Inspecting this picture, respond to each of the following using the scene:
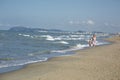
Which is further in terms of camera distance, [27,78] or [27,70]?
[27,70]

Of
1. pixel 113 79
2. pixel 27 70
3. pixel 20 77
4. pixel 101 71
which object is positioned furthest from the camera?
pixel 27 70

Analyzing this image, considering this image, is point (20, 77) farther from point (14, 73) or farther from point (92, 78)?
point (92, 78)

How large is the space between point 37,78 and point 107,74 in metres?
3.11

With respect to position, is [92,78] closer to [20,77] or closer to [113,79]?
[113,79]

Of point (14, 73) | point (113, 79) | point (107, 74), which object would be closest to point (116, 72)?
point (107, 74)

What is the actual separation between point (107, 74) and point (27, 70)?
4132mm

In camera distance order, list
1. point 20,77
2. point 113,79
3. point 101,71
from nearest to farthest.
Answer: point 113,79
point 20,77
point 101,71

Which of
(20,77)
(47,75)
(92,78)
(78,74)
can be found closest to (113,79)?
(92,78)

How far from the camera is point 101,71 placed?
12430mm

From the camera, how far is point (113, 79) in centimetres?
1062

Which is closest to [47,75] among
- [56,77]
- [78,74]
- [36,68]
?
[56,77]

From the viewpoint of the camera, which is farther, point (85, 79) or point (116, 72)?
point (116, 72)

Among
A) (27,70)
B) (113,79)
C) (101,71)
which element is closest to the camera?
(113,79)

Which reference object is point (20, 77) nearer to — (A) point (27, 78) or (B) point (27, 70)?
(A) point (27, 78)
